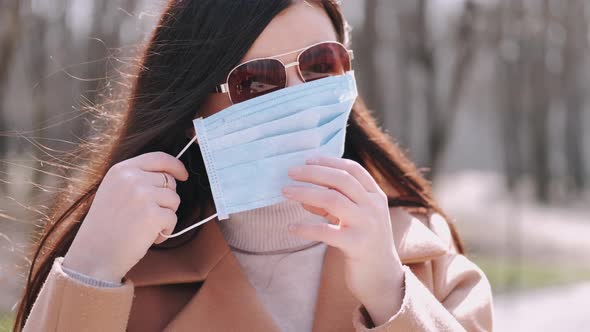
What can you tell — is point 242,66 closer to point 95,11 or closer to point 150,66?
point 150,66

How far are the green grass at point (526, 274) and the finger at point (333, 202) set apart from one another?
8.77m

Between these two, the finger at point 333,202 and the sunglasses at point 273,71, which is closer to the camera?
the finger at point 333,202

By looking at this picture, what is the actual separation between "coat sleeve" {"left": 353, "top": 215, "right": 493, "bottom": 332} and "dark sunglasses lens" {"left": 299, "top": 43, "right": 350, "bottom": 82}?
60cm

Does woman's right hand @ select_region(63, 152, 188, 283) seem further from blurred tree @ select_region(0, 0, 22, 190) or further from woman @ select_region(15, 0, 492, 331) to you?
blurred tree @ select_region(0, 0, 22, 190)

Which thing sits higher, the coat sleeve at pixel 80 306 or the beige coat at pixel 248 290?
the coat sleeve at pixel 80 306

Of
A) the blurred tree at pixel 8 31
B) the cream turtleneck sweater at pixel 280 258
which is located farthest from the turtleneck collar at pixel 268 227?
the blurred tree at pixel 8 31

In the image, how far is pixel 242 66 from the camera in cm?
214

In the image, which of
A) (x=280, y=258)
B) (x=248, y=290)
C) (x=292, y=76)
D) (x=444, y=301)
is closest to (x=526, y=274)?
(x=444, y=301)

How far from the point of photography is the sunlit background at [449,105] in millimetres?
2764

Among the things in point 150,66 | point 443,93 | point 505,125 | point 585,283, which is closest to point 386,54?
point 443,93

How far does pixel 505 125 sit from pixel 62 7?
1849 cm

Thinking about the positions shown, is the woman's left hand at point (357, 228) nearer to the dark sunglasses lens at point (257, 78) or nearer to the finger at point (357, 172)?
the finger at point (357, 172)

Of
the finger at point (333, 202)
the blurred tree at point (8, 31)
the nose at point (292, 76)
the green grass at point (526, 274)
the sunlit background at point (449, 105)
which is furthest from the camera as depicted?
the green grass at point (526, 274)

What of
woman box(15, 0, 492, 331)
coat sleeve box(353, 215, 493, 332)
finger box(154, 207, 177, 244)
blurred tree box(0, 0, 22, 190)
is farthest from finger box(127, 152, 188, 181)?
blurred tree box(0, 0, 22, 190)
